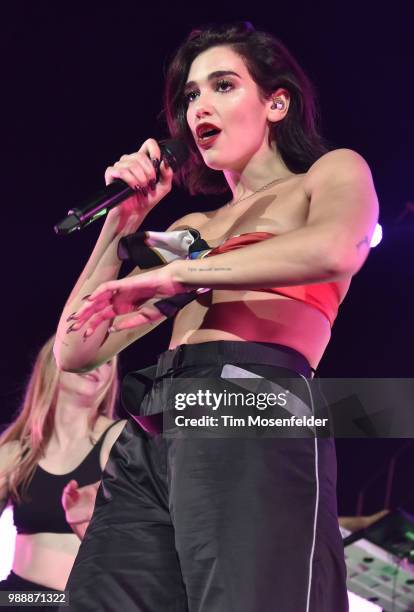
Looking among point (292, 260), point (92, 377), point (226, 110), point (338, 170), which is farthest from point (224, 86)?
point (92, 377)

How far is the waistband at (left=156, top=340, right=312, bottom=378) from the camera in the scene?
1366mm

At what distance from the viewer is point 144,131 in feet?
11.6

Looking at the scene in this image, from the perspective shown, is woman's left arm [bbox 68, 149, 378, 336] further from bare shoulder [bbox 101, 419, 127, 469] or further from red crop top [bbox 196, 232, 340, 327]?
bare shoulder [bbox 101, 419, 127, 469]

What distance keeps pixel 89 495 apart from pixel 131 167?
69.1 inches

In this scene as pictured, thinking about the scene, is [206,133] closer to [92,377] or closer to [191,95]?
[191,95]

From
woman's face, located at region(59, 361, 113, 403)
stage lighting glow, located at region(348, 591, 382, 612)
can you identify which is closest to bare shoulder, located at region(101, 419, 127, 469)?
woman's face, located at region(59, 361, 113, 403)

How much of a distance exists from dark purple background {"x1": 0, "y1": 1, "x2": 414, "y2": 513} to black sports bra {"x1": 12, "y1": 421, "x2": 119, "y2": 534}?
788 millimetres

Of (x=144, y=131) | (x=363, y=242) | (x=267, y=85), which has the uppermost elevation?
(x=144, y=131)

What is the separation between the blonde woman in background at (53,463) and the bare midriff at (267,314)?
5.19ft

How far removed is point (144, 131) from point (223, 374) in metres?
2.38

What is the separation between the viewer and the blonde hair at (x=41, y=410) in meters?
3.18

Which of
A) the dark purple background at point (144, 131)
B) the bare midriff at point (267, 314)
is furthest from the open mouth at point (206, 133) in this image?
the dark purple background at point (144, 131)

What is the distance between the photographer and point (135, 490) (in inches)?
55.1

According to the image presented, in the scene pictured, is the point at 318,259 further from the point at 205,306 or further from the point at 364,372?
the point at 364,372
